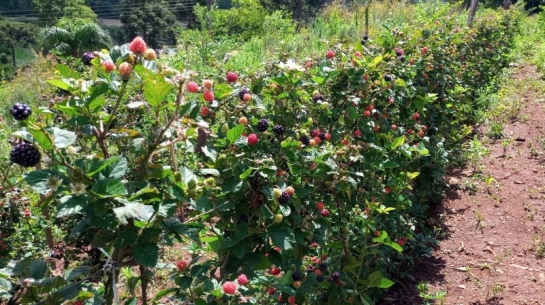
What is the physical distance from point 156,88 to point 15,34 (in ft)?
168

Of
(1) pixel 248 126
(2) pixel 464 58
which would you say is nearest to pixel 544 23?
(2) pixel 464 58

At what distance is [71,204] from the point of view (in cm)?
78

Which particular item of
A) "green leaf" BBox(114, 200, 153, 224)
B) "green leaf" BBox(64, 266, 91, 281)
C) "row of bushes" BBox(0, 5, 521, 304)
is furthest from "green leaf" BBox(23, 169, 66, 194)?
"green leaf" BBox(64, 266, 91, 281)

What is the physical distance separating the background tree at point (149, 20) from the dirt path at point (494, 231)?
42.2 metres

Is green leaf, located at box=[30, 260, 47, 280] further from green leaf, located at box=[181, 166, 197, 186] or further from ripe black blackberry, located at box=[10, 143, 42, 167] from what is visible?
green leaf, located at box=[181, 166, 197, 186]

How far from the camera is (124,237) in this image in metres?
0.89

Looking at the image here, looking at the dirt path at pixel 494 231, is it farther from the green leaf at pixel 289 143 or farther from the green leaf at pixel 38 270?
the green leaf at pixel 38 270

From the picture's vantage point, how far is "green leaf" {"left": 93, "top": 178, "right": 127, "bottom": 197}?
0.79 metres

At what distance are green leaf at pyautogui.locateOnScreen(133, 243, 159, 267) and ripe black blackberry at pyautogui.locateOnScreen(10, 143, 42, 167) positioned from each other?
26cm

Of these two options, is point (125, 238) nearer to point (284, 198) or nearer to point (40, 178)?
point (40, 178)

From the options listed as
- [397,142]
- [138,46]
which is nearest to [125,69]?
[138,46]

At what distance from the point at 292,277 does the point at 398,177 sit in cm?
107

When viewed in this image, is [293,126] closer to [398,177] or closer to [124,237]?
[124,237]

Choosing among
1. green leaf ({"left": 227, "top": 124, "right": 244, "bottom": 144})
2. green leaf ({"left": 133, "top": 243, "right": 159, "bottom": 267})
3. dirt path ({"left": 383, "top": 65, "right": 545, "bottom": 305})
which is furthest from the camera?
dirt path ({"left": 383, "top": 65, "right": 545, "bottom": 305})
